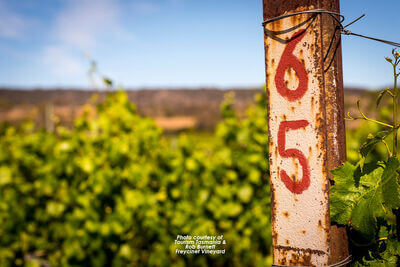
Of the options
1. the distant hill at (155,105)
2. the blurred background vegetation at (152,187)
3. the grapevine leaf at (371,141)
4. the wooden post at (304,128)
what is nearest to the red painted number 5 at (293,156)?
the wooden post at (304,128)

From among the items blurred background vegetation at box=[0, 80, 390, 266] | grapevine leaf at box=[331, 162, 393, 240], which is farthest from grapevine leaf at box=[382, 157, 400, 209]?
blurred background vegetation at box=[0, 80, 390, 266]

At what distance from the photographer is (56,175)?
133 inches

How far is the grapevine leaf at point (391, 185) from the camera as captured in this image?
3.17 ft

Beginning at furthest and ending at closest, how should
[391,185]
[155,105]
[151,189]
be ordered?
[155,105] → [151,189] → [391,185]

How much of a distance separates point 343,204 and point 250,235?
2.21 meters

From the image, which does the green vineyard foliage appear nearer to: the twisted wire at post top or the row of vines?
the row of vines

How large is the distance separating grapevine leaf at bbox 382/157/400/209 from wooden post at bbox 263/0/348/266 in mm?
142

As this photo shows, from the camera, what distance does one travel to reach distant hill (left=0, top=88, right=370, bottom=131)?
5070 mm

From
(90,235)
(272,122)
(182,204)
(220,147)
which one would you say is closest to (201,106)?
(220,147)

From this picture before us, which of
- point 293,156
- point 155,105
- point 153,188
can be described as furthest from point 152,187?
point 155,105

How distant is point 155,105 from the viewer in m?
6.44

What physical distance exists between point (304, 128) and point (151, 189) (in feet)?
7.70

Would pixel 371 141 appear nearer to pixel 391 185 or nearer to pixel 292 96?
pixel 391 185

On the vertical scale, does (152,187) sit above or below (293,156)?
below
